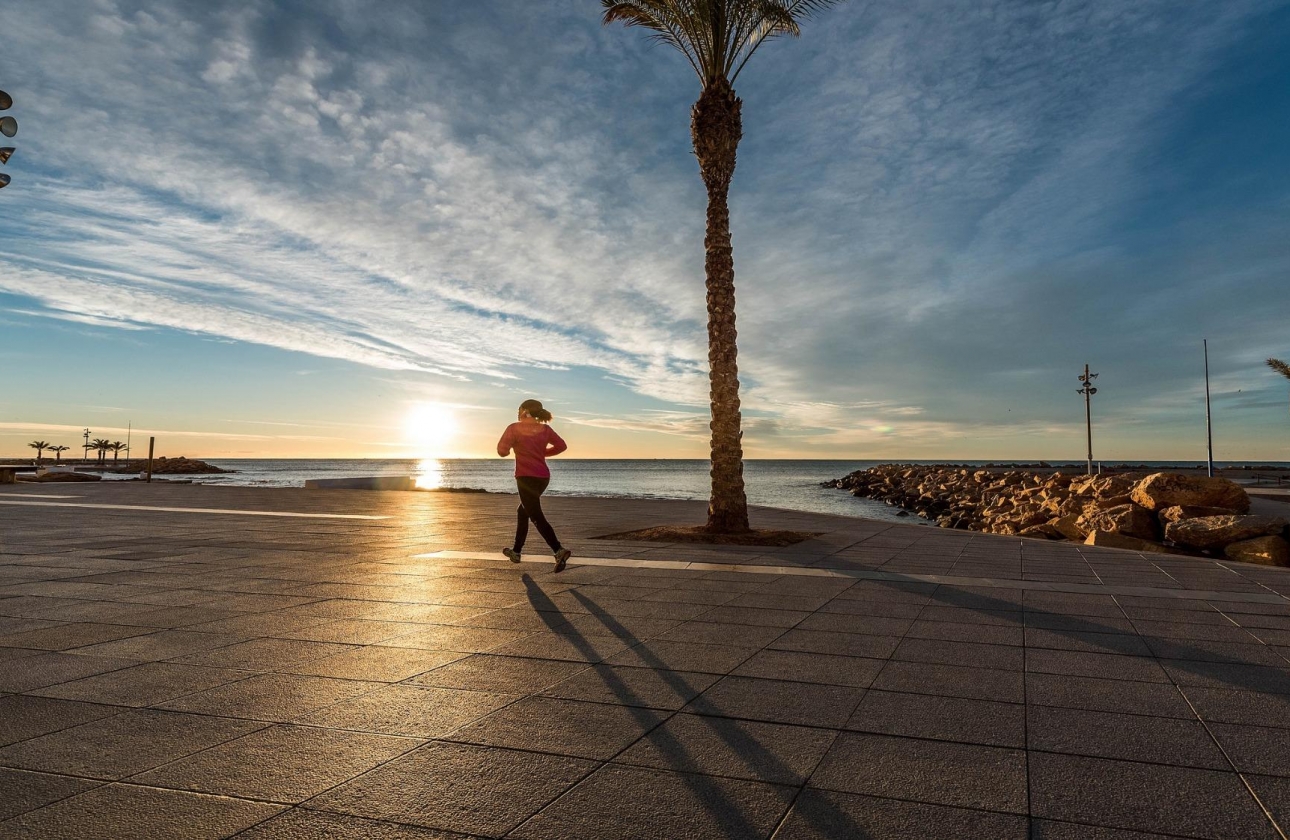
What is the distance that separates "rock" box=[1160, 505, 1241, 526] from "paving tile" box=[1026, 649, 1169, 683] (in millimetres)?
8934

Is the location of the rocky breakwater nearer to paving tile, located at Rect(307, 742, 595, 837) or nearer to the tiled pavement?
the tiled pavement

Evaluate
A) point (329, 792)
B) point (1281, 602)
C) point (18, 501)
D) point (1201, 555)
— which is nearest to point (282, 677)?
point (329, 792)

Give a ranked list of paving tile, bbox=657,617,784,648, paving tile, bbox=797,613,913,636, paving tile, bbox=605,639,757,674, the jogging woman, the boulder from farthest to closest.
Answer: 1. the boulder
2. the jogging woman
3. paving tile, bbox=797,613,913,636
4. paving tile, bbox=657,617,784,648
5. paving tile, bbox=605,639,757,674

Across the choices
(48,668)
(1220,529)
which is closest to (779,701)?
(48,668)

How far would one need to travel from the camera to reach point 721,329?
12180 mm

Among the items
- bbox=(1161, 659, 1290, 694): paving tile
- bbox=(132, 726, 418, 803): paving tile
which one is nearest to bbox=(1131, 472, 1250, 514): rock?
bbox=(1161, 659, 1290, 694): paving tile

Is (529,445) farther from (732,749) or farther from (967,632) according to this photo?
(732,749)

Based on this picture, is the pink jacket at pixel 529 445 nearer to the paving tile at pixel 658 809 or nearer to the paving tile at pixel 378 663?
the paving tile at pixel 378 663

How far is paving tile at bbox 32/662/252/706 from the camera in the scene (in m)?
3.85

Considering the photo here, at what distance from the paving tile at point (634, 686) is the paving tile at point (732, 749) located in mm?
314

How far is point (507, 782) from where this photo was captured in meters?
2.88

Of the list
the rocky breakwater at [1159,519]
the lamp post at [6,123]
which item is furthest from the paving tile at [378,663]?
the rocky breakwater at [1159,519]

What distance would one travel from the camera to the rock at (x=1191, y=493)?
41.8ft

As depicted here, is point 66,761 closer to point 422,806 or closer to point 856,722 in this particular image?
point 422,806
